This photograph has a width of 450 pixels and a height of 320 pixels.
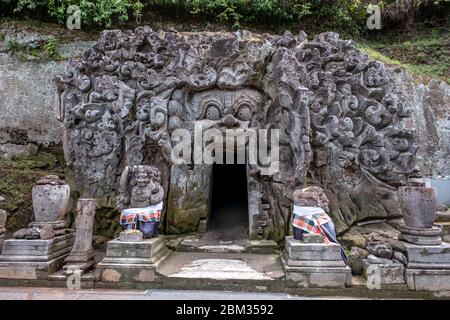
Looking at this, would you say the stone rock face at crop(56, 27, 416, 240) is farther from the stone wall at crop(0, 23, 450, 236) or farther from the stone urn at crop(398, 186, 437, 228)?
the stone wall at crop(0, 23, 450, 236)

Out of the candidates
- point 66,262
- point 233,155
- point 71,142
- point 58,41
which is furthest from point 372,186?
point 58,41

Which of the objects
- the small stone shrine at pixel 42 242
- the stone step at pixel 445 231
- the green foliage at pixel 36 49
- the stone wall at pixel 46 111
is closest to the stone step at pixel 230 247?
the small stone shrine at pixel 42 242

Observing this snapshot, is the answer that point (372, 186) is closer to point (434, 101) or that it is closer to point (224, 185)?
point (224, 185)

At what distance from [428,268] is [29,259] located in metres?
6.51

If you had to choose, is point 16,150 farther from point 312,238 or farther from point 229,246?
point 312,238

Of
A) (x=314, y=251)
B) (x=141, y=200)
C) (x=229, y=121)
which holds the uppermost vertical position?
(x=229, y=121)

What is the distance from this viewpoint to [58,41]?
1251 centimetres

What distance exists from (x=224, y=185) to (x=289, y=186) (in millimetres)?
3259

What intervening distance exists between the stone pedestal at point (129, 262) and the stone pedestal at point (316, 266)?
7.40ft

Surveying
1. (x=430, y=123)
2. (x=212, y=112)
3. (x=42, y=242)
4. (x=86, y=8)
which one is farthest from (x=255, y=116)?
(x=86, y=8)

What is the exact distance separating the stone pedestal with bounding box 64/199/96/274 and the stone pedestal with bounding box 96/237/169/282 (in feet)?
1.57

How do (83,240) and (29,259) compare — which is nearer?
(29,259)

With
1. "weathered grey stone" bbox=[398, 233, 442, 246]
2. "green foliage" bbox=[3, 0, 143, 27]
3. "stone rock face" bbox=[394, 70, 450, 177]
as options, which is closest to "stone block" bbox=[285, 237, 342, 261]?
"weathered grey stone" bbox=[398, 233, 442, 246]

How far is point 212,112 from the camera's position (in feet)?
26.9
